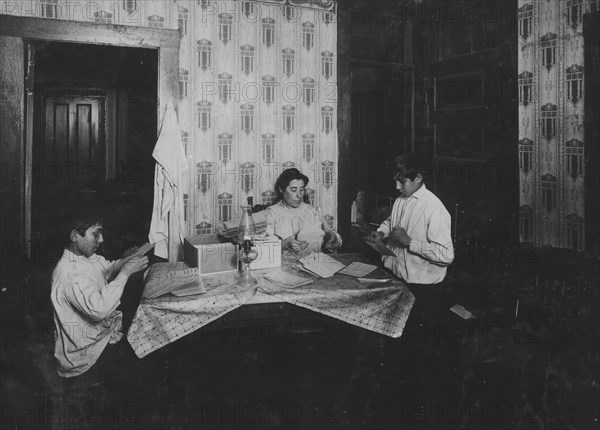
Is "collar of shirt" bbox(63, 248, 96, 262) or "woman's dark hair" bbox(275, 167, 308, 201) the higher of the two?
"woman's dark hair" bbox(275, 167, 308, 201)

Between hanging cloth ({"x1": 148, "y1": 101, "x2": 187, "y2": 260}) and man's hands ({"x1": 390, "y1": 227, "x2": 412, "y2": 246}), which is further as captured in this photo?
hanging cloth ({"x1": 148, "y1": 101, "x2": 187, "y2": 260})

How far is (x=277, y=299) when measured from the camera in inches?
103

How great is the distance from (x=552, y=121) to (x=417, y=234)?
133 cm

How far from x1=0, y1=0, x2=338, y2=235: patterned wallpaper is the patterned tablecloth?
205 cm

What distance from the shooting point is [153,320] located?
246 centimetres

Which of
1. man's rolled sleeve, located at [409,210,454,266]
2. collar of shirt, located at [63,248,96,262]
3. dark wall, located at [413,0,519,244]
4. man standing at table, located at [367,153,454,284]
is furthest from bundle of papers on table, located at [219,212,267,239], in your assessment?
dark wall, located at [413,0,519,244]

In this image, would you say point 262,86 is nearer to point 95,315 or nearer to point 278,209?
point 278,209

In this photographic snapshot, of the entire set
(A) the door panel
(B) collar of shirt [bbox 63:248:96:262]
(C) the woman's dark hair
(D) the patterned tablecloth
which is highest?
(A) the door panel

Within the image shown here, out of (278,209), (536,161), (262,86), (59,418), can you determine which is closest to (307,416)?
(59,418)

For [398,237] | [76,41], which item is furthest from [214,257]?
[76,41]

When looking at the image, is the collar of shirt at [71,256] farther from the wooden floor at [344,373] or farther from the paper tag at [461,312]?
the paper tag at [461,312]

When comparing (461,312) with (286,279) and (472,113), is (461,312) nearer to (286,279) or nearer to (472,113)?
(286,279)

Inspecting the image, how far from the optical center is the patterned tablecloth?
245 centimetres

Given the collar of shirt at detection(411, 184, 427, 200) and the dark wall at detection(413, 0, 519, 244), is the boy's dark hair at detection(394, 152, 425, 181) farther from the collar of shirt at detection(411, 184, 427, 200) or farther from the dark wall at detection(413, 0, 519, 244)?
the dark wall at detection(413, 0, 519, 244)
